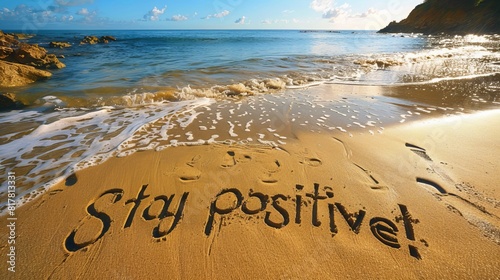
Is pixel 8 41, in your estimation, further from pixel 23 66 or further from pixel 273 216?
pixel 273 216

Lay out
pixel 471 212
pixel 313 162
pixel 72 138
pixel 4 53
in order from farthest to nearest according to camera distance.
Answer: pixel 4 53, pixel 72 138, pixel 313 162, pixel 471 212

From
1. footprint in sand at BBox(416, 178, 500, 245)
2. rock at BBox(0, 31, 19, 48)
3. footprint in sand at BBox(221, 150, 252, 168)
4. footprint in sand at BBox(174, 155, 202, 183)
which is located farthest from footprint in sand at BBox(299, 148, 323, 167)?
rock at BBox(0, 31, 19, 48)

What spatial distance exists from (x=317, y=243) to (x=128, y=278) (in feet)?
4.89

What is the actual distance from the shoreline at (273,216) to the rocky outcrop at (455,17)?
5477 centimetres

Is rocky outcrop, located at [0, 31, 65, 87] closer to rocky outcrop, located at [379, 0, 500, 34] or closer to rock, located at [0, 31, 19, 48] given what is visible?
rock, located at [0, 31, 19, 48]

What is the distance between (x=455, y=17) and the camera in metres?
49.6

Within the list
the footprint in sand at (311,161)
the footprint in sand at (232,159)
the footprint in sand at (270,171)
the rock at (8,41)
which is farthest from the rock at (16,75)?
the rock at (8,41)

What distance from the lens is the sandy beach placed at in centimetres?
175

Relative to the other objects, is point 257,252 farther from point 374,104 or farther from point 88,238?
point 374,104

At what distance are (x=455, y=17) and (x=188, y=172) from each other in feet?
232

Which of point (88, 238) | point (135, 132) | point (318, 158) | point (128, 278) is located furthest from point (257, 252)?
point (135, 132)

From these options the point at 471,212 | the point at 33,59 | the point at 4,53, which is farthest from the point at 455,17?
the point at 4,53

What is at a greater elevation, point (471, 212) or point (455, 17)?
point (455, 17)

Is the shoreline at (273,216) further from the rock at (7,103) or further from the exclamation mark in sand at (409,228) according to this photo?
the rock at (7,103)
